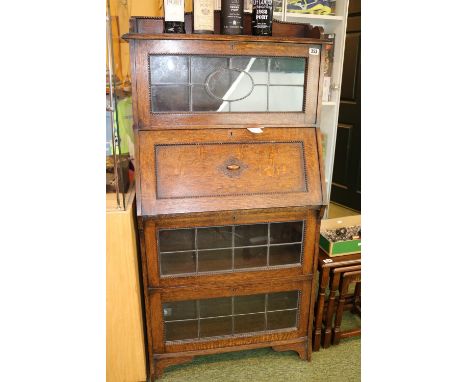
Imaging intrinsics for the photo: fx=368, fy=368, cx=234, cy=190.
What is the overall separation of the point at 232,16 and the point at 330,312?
4.51 ft

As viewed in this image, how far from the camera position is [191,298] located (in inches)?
59.2

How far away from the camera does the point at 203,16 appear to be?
1319 mm

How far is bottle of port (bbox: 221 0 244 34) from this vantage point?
133 centimetres

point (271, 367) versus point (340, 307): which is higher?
point (340, 307)

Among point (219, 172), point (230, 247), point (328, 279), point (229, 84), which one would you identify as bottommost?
point (328, 279)

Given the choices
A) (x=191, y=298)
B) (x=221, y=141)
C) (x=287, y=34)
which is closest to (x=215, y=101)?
(x=221, y=141)

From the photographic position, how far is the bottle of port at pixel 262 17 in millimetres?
1346

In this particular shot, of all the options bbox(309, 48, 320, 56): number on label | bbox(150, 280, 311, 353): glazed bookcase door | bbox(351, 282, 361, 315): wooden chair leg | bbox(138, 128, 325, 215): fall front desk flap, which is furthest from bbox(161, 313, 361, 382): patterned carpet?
bbox(309, 48, 320, 56): number on label

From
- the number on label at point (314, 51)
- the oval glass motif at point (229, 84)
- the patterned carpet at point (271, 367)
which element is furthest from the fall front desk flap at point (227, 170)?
the patterned carpet at point (271, 367)

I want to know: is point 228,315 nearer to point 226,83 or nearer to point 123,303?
point 123,303

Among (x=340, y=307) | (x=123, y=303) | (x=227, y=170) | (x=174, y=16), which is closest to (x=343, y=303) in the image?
(x=340, y=307)
